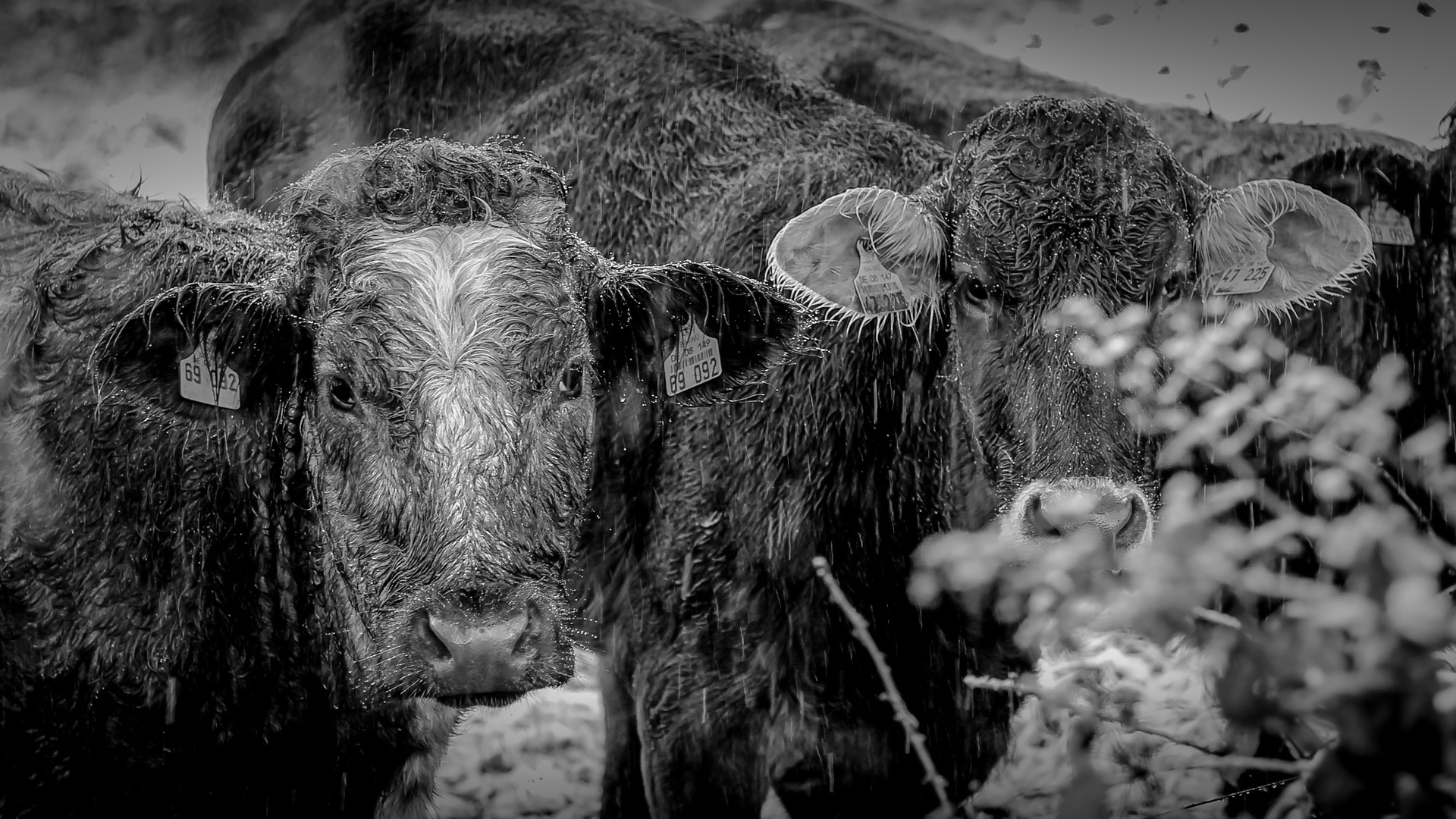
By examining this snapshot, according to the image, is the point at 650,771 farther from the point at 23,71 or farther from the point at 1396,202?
the point at 23,71

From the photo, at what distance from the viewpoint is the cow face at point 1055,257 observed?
12.3 feet

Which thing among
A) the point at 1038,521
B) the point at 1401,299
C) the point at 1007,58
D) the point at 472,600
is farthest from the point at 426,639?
the point at 1007,58

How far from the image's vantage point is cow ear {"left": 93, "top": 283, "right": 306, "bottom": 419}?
3.18m

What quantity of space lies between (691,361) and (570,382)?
1.96 ft

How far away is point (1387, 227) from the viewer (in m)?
5.12

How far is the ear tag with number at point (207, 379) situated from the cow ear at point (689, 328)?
1.08 metres

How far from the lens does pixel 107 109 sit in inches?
331

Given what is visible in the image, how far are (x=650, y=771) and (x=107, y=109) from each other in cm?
679

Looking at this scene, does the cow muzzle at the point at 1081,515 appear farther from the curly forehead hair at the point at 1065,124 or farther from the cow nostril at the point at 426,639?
the cow nostril at the point at 426,639

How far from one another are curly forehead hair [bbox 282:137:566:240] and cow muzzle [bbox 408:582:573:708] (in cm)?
120

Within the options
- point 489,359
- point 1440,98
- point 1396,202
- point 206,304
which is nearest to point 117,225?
point 206,304

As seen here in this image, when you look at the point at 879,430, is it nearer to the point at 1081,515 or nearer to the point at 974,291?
the point at 974,291

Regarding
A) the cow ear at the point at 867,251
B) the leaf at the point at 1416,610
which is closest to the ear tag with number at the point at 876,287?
the cow ear at the point at 867,251

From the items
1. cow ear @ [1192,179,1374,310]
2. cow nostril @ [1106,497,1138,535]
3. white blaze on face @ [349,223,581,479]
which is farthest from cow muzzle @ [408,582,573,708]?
cow ear @ [1192,179,1374,310]
